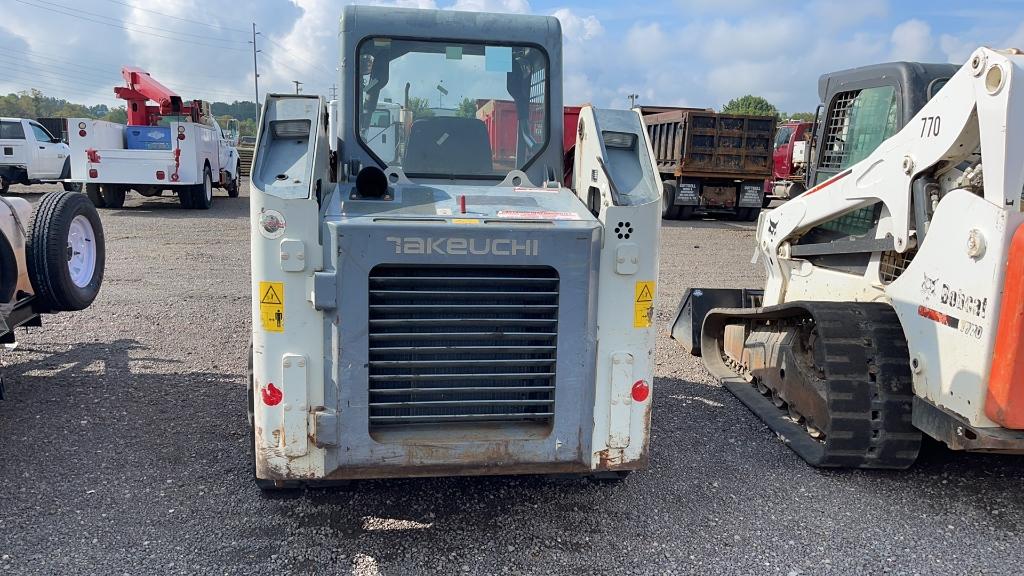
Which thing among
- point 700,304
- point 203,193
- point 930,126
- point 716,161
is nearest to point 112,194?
point 203,193

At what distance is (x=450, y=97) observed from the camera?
14.4 ft

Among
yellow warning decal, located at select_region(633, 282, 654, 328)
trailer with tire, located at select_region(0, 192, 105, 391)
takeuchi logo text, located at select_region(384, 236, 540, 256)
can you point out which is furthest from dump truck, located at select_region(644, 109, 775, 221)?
takeuchi logo text, located at select_region(384, 236, 540, 256)

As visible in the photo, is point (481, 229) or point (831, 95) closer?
point (481, 229)

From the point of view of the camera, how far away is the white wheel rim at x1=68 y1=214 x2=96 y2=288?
557 centimetres

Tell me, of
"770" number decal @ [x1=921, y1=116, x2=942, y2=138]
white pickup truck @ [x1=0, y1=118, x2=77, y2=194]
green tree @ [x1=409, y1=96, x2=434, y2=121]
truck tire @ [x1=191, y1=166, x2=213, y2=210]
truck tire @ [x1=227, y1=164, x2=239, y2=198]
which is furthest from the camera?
truck tire @ [x1=227, y1=164, x2=239, y2=198]

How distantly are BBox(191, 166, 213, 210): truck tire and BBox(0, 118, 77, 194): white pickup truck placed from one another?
520cm

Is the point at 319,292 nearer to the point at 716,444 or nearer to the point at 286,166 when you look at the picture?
the point at 286,166

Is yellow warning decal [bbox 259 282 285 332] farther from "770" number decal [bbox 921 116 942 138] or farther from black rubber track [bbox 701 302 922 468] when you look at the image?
"770" number decal [bbox 921 116 942 138]

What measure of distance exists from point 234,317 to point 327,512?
170 inches

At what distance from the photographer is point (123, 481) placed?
12.6 feet

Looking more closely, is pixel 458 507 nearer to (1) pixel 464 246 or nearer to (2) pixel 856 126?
(1) pixel 464 246

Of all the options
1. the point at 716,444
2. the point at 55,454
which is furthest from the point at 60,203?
the point at 716,444

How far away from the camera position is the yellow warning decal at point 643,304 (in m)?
3.23

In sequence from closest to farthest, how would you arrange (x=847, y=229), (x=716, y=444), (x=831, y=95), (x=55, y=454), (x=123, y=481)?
(x=123, y=481), (x=55, y=454), (x=716, y=444), (x=847, y=229), (x=831, y=95)
